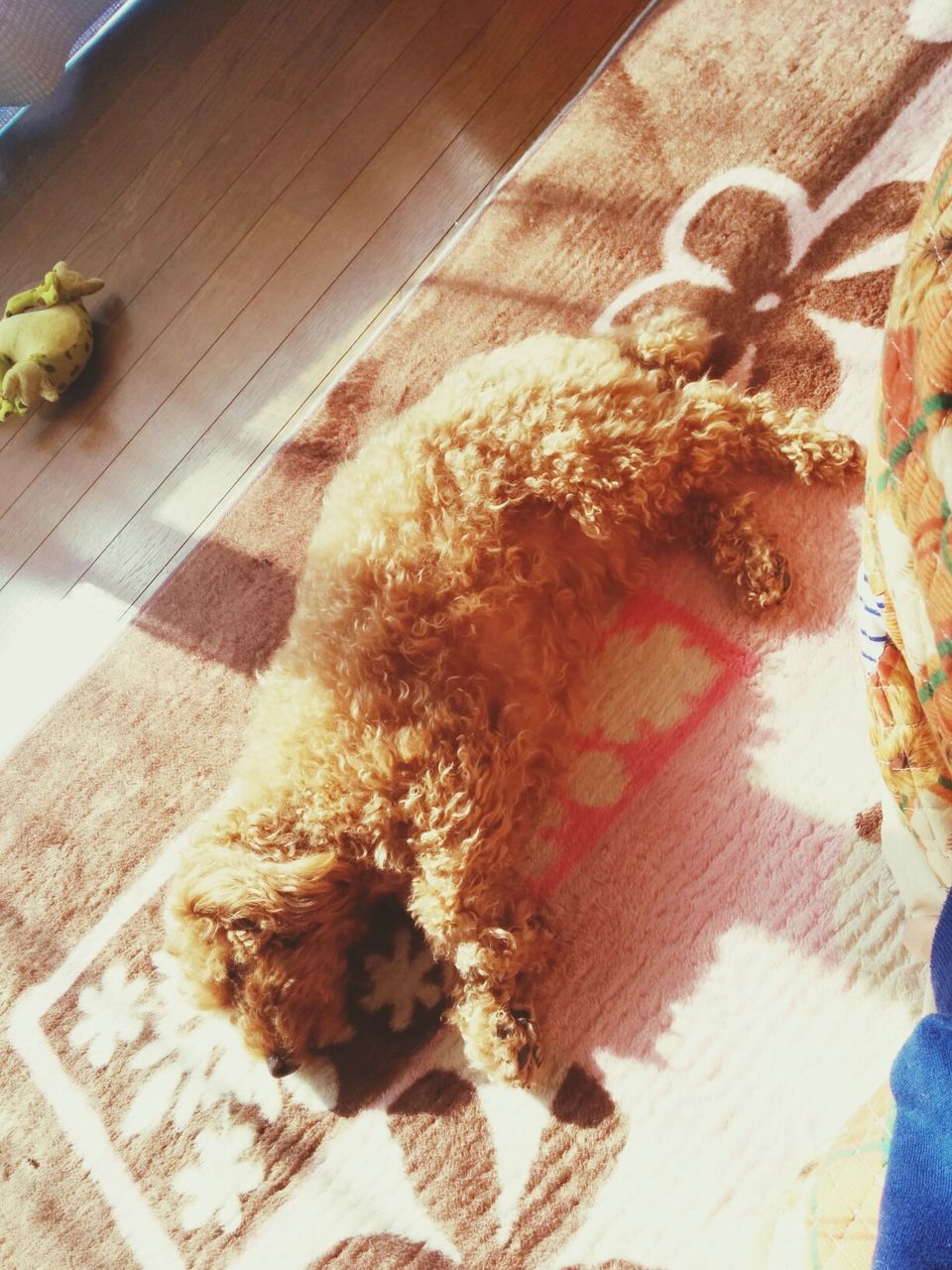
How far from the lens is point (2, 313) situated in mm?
2203

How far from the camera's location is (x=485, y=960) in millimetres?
1454

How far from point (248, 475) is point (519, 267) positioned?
739 mm

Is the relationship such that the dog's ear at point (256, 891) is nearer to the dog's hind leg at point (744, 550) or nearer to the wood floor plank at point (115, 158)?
the dog's hind leg at point (744, 550)

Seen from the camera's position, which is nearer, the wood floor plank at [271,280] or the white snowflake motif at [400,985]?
the white snowflake motif at [400,985]

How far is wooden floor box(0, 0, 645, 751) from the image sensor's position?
6.55 feet

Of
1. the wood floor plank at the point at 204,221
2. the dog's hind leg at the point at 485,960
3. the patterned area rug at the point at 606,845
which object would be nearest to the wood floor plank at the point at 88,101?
the wood floor plank at the point at 204,221

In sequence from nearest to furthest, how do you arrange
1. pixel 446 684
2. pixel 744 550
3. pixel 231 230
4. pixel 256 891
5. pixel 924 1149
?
pixel 924 1149 < pixel 256 891 < pixel 446 684 < pixel 744 550 < pixel 231 230

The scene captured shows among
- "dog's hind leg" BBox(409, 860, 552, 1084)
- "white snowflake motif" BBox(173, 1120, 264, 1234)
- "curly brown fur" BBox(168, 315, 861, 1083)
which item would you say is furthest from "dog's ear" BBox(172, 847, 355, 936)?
"white snowflake motif" BBox(173, 1120, 264, 1234)

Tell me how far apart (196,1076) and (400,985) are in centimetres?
42

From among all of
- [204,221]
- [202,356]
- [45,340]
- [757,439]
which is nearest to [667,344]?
[757,439]

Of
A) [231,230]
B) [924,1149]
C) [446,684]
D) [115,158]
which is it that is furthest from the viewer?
[115,158]

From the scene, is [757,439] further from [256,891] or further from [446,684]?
[256,891]

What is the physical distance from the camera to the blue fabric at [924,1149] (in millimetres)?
831

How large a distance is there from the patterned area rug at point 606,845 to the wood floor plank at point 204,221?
0.51 m
